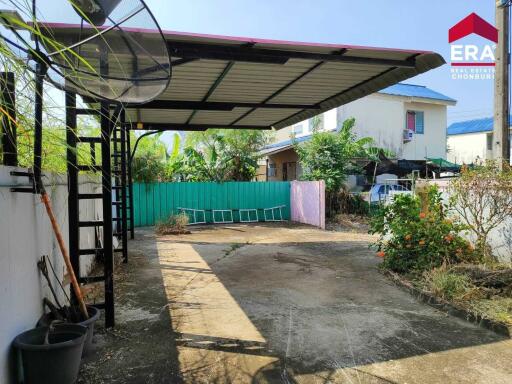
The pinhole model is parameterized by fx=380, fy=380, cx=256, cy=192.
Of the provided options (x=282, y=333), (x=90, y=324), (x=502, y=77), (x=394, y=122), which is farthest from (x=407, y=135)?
(x=90, y=324)

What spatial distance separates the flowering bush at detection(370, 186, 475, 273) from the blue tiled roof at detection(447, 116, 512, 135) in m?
19.8

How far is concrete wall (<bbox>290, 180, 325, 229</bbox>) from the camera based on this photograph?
12.2 metres

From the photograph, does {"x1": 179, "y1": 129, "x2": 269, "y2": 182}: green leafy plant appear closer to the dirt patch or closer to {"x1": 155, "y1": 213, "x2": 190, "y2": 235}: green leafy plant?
{"x1": 155, "y1": 213, "x2": 190, "y2": 235}: green leafy plant

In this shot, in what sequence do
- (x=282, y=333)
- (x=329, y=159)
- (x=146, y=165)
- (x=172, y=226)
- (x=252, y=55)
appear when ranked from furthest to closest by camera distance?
(x=329, y=159), (x=146, y=165), (x=172, y=226), (x=252, y=55), (x=282, y=333)

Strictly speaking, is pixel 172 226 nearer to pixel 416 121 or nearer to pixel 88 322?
pixel 88 322

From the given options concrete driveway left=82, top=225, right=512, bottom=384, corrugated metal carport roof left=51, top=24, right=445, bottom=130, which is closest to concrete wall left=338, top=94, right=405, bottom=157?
corrugated metal carport roof left=51, top=24, right=445, bottom=130

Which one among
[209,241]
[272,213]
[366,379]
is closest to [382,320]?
[366,379]

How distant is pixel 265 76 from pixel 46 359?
4410 mm

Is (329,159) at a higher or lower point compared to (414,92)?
lower

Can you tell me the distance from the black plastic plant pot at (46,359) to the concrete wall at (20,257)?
7 cm

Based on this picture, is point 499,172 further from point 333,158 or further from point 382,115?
point 382,115

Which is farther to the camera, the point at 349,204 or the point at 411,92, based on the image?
the point at 411,92

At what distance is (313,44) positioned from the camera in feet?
13.4

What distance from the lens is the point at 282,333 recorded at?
3.74 m
